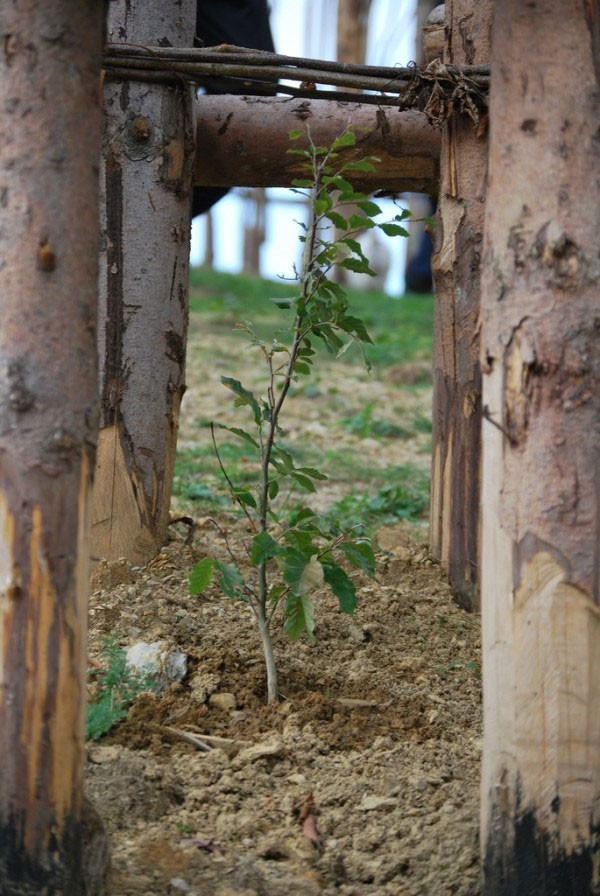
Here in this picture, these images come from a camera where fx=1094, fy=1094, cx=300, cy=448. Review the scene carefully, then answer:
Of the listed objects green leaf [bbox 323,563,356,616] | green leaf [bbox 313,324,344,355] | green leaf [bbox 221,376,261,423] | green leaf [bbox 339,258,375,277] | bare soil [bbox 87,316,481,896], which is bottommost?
bare soil [bbox 87,316,481,896]

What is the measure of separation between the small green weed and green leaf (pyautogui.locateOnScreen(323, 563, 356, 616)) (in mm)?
562

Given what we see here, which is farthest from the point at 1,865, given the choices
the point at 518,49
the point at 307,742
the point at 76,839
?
the point at 518,49

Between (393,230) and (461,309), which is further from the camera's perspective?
(461,309)

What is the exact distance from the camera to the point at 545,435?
1.97 m

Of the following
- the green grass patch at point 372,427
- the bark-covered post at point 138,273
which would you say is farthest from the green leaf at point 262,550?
the green grass patch at point 372,427

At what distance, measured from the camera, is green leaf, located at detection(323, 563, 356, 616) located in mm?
2695

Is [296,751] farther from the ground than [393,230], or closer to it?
closer to it

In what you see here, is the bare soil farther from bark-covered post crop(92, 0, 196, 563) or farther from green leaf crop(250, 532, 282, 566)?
green leaf crop(250, 532, 282, 566)

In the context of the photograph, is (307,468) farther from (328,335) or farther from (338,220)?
(338,220)

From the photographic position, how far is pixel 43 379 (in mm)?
1895

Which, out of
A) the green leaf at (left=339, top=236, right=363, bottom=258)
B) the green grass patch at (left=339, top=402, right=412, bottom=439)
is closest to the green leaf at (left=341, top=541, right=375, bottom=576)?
the green leaf at (left=339, top=236, right=363, bottom=258)

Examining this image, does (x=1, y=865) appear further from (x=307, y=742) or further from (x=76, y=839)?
(x=307, y=742)

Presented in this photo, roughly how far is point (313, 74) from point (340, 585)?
1.52 meters

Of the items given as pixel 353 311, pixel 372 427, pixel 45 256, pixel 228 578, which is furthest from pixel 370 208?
pixel 353 311
